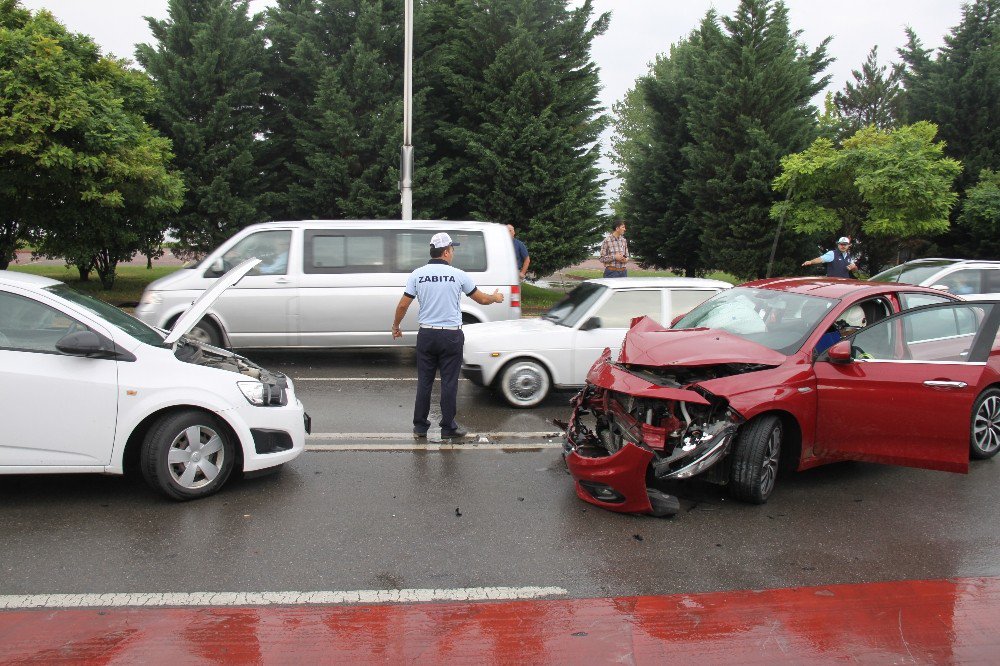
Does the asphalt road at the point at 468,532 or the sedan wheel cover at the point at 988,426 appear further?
the sedan wheel cover at the point at 988,426

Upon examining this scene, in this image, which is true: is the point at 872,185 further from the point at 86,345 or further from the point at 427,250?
the point at 86,345

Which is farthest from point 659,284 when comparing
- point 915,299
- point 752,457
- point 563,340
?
point 752,457

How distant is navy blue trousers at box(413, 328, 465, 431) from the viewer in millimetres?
6863

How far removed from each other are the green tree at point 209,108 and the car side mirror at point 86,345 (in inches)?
564

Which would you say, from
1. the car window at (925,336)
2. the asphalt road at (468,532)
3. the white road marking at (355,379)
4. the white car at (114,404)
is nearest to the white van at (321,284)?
the white road marking at (355,379)

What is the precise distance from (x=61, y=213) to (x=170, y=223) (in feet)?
10.5

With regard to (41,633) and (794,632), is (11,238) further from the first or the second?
(794,632)

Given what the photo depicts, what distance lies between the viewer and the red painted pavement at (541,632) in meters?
3.54

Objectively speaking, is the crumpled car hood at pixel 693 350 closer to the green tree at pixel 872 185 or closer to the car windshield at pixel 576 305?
the car windshield at pixel 576 305

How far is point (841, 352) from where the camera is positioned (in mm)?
5566

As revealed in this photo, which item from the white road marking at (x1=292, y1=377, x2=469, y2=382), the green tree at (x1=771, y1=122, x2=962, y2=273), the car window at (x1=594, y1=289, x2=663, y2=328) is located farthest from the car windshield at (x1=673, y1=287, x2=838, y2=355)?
the green tree at (x1=771, y1=122, x2=962, y2=273)

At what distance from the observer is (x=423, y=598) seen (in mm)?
4086

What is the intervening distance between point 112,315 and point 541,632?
3901 mm

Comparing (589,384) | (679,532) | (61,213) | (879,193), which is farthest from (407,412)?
(879,193)
